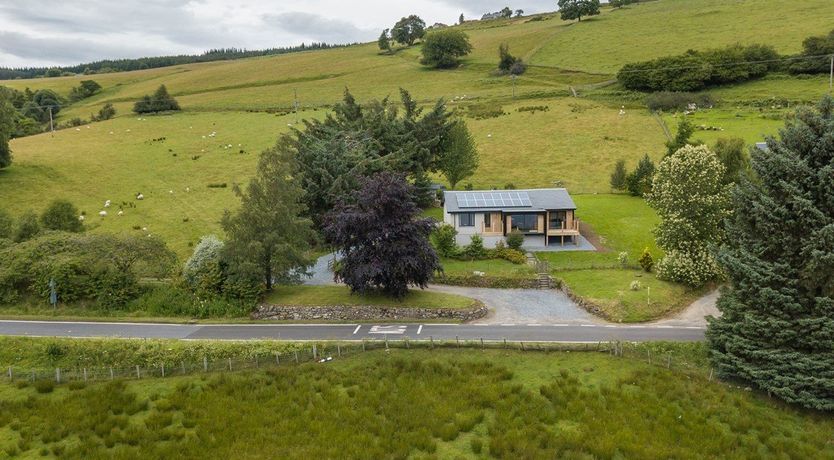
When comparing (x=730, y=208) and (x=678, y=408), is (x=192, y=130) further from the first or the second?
(x=678, y=408)

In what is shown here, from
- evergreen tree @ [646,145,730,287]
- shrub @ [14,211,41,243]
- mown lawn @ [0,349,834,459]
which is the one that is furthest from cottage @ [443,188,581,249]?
shrub @ [14,211,41,243]

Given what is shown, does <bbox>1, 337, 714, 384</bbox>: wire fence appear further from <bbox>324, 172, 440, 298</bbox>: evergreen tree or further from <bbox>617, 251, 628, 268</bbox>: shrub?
<bbox>617, 251, 628, 268</bbox>: shrub

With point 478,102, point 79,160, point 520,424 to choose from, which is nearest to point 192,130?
point 79,160

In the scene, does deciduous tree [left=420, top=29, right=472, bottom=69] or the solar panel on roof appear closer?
the solar panel on roof

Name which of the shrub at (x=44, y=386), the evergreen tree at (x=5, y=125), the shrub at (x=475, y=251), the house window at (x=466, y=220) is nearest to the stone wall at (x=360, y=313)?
the shrub at (x=475, y=251)

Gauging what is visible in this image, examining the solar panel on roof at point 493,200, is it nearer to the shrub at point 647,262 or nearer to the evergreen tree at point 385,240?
the shrub at point 647,262

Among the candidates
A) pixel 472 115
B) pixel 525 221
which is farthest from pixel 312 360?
pixel 472 115

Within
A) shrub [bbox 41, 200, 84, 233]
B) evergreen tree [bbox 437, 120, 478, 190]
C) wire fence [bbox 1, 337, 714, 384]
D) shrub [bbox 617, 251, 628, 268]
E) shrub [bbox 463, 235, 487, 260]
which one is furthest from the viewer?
evergreen tree [bbox 437, 120, 478, 190]
